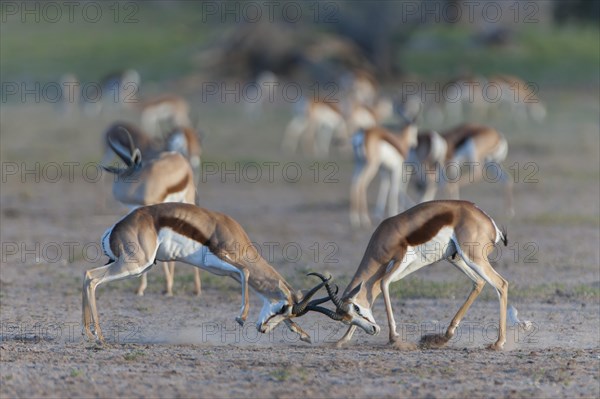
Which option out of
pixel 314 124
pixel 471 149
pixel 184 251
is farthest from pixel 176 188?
pixel 314 124

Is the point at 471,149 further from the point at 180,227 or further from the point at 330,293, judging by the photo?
the point at 330,293

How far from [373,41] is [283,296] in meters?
29.0

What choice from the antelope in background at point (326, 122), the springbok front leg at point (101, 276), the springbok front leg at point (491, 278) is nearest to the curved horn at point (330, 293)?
the springbok front leg at point (491, 278)

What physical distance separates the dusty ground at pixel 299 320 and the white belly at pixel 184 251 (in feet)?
1.95

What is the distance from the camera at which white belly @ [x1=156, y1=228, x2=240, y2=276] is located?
817cm

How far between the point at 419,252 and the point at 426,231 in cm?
16

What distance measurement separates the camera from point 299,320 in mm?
9219

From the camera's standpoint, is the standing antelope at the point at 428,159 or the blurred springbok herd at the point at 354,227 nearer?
the blurred springbok herd at the point at 354,227

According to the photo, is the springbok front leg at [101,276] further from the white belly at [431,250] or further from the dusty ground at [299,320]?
the white belly at [431,250]

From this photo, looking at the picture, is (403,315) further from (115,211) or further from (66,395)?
(115,211)

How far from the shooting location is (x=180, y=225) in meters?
8.18

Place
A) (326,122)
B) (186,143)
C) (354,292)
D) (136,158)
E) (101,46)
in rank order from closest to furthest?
(354,292)
(136,158)
(186,143)
(326,122)
(101,46)

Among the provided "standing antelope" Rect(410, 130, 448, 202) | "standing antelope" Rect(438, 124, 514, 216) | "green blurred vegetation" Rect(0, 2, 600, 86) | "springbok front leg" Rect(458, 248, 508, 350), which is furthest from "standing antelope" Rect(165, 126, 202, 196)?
"green blurred vegetation" Rect(0, 2, 600, 86)

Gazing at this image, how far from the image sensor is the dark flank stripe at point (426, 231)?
8078mm
